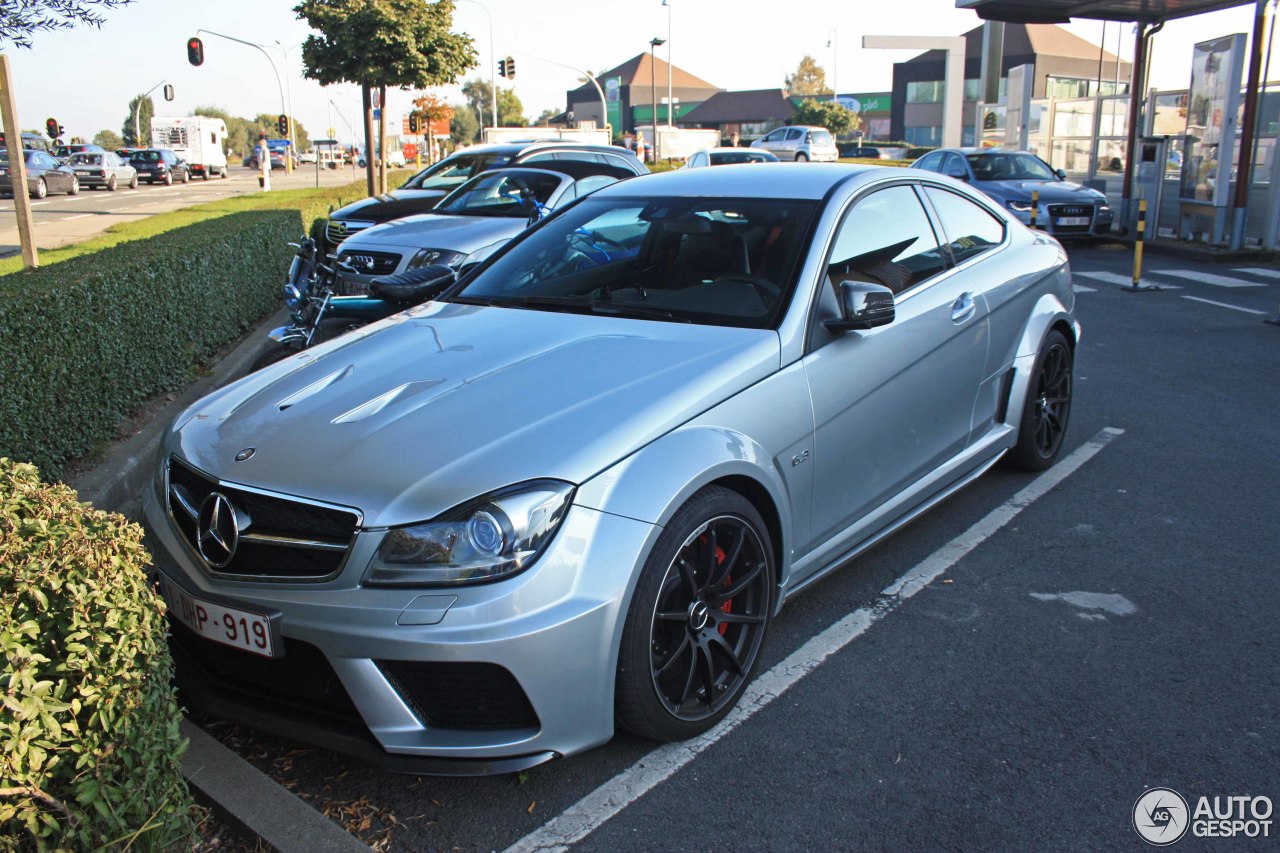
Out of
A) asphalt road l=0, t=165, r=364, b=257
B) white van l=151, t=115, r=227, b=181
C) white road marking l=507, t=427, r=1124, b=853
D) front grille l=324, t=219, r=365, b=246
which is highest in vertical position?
white van l=151, t=115, r=227, b=181

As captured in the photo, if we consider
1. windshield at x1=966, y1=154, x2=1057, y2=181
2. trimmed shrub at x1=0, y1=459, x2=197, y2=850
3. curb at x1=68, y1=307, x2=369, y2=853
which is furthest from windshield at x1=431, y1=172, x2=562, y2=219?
windshield at x1=966, y1=154, x2=1057, y2=181

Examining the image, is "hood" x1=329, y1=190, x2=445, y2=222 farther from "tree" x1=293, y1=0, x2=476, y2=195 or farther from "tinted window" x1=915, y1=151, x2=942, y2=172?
"tinted window" x1=915, y1=151, x2=942, y2=172

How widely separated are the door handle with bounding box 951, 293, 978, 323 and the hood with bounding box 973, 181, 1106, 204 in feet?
43.9

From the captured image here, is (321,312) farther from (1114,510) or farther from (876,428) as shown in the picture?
(1114,510)

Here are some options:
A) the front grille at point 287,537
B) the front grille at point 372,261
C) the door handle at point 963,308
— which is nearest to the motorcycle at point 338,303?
the front grille at point 372,261

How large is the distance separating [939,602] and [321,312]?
4.30 metres

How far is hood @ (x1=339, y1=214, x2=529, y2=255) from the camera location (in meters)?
8.83

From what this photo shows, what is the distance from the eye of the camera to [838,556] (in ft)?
12.5

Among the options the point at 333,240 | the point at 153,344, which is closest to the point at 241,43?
the point at 333,240

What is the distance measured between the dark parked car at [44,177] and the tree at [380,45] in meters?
18.2

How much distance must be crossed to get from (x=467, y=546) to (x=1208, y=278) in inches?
518

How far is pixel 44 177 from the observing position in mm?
34281

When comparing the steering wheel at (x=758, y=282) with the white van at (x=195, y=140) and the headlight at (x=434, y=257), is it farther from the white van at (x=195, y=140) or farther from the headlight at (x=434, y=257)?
the white van at (x=195, y=140)

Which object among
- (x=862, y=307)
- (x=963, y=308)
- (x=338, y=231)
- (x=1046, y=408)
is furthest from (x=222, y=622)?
(x=338, y=231)
